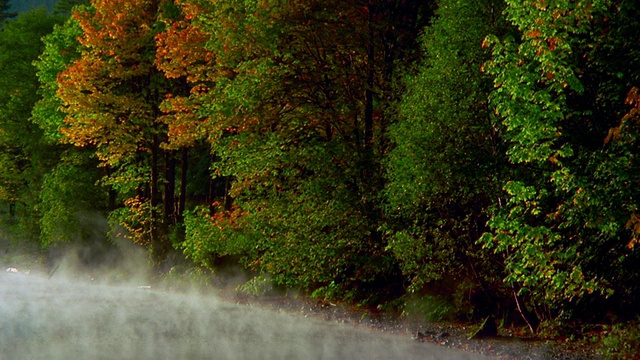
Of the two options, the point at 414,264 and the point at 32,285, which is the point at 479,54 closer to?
the point at 414,264

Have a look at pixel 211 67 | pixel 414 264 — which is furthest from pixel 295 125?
pixel 414 264

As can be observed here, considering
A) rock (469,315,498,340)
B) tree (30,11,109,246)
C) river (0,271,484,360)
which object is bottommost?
river (0,271,484,360)

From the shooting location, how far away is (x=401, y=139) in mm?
17984

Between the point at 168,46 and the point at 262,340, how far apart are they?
15.1 m

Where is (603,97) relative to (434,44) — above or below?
below

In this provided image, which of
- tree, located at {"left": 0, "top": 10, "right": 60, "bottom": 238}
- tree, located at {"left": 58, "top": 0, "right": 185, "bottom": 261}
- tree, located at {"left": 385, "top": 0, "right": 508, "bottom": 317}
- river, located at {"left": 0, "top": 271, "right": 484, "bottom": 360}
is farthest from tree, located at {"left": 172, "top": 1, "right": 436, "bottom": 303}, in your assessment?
tree, located at {"left": 0, "top": 10, "right": 60, "bottom": 238}

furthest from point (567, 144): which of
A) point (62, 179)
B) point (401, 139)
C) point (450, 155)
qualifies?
point (62, 179)

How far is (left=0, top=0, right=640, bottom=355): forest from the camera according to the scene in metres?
13.6

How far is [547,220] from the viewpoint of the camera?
14477mm

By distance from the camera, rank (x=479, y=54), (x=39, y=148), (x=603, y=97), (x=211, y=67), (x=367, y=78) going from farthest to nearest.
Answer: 1. (x=39, y=148)
2. (x=211, y=67)
3. (x=367, y=78)
4. (x=479, y=54)
5. (x=603, y=97)

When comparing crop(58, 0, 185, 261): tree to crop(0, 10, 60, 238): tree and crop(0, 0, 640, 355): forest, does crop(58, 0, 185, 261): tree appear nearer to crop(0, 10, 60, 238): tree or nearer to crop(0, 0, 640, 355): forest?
crop(0, 0, 640, 355): forest

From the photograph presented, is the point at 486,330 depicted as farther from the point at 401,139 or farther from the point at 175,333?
the point at 175,333

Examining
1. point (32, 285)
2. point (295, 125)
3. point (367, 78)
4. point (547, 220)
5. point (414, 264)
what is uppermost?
point (367, 78)

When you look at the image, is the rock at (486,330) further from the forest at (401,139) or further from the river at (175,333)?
the river at (175,333)
